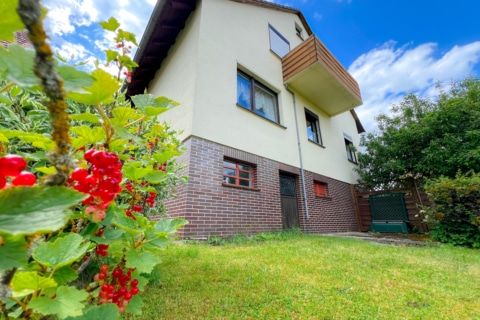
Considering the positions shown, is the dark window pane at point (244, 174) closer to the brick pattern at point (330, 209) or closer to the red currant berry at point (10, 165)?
the brick pattern at point (330, 209)

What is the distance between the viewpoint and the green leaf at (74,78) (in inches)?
13.9

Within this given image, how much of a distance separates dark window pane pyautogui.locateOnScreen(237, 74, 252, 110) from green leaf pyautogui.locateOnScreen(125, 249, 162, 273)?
5.39 m

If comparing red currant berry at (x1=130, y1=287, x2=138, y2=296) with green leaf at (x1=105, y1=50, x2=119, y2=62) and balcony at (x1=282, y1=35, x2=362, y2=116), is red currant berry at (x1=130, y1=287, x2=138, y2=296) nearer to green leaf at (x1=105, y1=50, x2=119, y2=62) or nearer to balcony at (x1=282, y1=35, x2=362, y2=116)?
green leaf at (x1=105, y1=50, x2=119, y2=62)

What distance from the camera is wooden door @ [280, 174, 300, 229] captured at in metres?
6.05

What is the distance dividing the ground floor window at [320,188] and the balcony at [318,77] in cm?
326

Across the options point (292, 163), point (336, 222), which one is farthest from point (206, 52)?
point (336, 222)

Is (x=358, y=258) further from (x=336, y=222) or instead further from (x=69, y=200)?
(x=336, y=222)

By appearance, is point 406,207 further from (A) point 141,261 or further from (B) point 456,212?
(A) point 141,261

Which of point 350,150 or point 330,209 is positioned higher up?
point 350,150

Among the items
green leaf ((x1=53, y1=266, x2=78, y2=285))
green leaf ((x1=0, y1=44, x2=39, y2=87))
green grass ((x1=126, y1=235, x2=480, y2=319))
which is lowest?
green grass ((x1=126, y1=235, x2=480, y2=319))

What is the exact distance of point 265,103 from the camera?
6727mm

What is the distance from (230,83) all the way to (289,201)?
3726 millimetres

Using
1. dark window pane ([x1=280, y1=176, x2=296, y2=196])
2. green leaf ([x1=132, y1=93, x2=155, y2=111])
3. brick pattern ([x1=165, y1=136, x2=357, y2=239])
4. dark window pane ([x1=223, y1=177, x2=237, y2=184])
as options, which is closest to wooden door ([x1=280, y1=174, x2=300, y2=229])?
dark window pane ([x1=280, y1=176, x2=296, y2=196])

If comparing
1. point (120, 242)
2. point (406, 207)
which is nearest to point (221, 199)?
point (120, 242)
